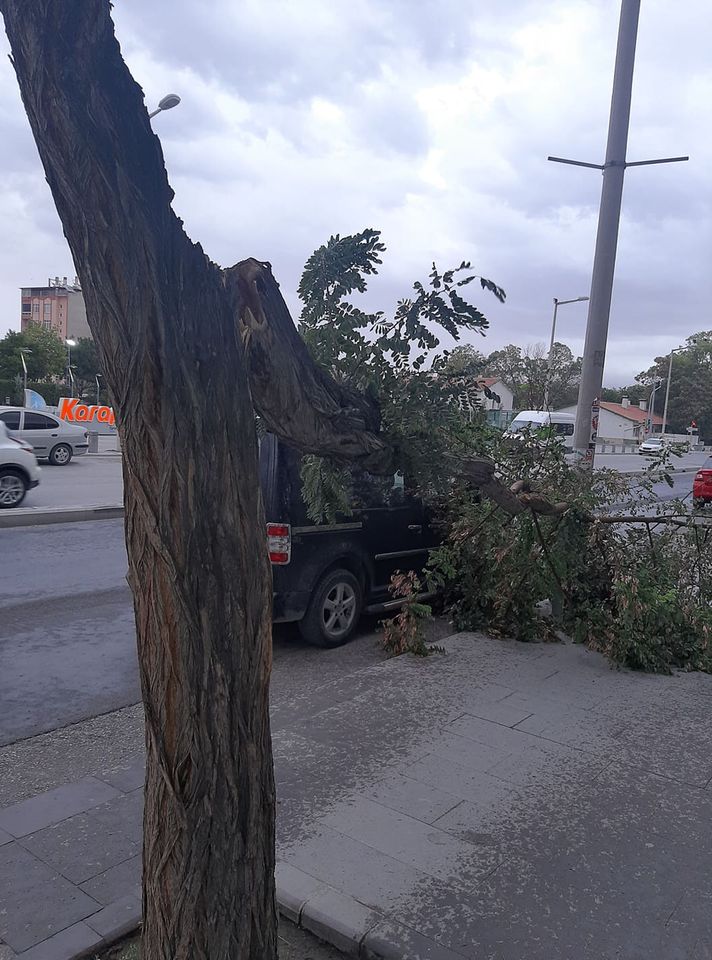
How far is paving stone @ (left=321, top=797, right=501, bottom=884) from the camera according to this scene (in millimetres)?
3469

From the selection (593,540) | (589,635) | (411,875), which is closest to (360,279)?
(411,875)

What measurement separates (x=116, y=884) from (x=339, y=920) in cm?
98

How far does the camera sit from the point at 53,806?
399 cm

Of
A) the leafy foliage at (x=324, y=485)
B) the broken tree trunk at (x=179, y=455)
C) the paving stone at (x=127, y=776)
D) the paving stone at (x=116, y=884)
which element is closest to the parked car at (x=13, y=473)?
the paving stone at (x=127, y=776)

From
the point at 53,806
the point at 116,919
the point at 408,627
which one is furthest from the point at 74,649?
the point at 116,919

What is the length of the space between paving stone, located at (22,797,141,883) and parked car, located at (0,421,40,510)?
1107 cm

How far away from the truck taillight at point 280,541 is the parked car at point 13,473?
29.7 ft

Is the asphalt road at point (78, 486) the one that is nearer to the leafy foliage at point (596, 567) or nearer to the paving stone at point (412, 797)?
the leafy foliage at point (596, 567)

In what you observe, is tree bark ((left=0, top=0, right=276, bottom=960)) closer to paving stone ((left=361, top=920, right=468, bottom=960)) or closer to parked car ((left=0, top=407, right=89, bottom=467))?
paving stone ((left=361, top=920, right=468, bottom=960))

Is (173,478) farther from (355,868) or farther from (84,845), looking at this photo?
(84,845)

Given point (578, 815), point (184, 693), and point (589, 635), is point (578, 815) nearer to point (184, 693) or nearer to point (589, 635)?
point (184, 693)

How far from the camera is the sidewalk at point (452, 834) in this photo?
305 cm

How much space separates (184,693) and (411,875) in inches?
69.7

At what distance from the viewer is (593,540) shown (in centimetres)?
655
